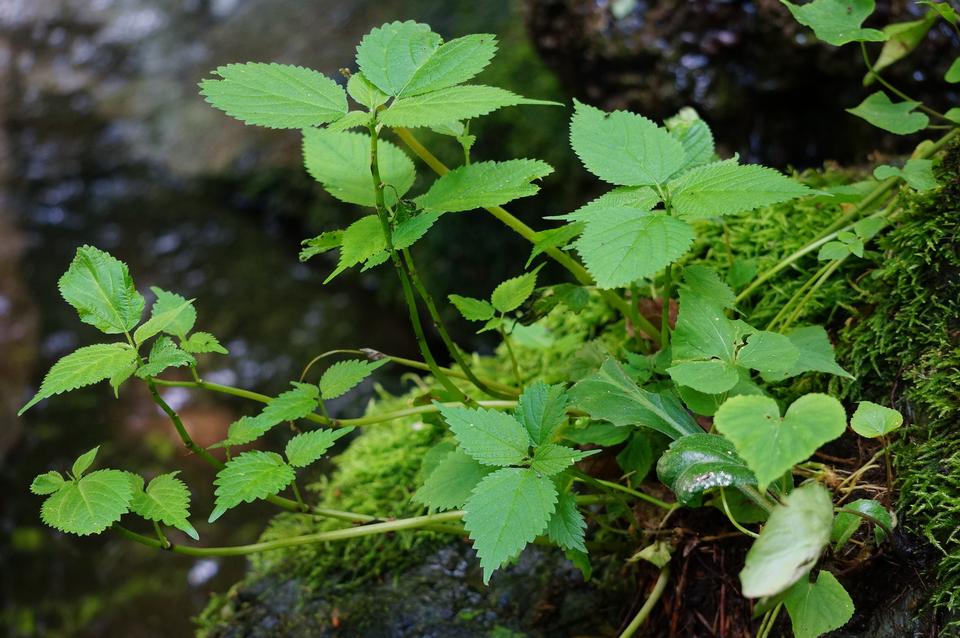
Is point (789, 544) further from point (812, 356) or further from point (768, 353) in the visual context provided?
point (812, 356)

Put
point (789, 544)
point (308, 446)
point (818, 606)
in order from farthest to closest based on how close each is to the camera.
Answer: point (308, 446)
point (818, 606)
point (789, 544)

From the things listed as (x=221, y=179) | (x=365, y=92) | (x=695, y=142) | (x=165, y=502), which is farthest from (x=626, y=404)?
(x=221, y=179)

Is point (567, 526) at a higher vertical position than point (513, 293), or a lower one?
lower

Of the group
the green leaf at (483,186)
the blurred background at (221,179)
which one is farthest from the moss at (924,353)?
the blurred background at (221,179)

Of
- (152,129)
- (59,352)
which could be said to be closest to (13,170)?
(152,129)

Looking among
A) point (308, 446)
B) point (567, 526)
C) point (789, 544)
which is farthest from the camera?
point (308, 446)

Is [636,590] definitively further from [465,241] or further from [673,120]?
[465,241]
